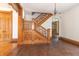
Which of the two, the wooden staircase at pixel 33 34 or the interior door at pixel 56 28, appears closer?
the wooden staircase at pixel 33 34

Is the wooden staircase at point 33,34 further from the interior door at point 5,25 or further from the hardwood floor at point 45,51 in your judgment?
the hardwood floor at point 45,51

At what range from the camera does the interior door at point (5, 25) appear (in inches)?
399

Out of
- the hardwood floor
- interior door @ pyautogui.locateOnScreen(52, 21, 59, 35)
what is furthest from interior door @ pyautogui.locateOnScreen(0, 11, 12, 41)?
interior door @ pyautogui.locateOnScreen(52, 21, 59, 35)

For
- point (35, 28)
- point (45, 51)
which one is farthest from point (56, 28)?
point (45, 51)

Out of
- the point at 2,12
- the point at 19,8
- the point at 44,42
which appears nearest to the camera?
the point at 19,8

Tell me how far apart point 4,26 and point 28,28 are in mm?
2130

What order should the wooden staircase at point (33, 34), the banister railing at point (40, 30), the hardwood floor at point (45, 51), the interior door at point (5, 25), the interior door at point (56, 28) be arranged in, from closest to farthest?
the hardwood floor at point (45, 51)
the wooden staircase at point (33, 34)
the banister railing at point (40, 30)
the interior door at point (5, 25)
the interior door at point (56, 28)

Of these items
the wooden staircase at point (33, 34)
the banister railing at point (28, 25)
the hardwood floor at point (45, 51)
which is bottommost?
the hardwood floor at point (45, 51)

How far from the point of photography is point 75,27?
29.5 feet

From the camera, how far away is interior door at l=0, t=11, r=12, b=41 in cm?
1013

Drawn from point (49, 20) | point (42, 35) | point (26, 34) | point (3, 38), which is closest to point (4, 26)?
point (3, 38)

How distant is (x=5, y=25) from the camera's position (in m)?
10.2

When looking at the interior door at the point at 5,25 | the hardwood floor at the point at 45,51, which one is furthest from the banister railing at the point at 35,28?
the hardwood floor at the point at 45,51

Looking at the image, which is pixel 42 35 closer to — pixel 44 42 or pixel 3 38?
pixel 44 42
